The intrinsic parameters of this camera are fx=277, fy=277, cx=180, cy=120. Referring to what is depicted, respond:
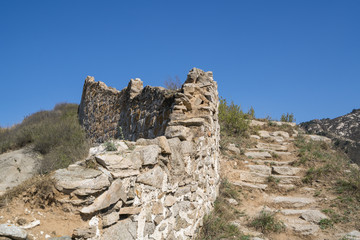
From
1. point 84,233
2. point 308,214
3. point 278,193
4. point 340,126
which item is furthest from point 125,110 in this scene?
point 340,126

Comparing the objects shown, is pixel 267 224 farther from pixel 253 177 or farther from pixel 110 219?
pixel 110 219

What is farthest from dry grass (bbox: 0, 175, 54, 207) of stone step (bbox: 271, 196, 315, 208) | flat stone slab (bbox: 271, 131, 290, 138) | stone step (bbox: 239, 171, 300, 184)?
flat stone slab (bbox: 271, 131, 290, 138)

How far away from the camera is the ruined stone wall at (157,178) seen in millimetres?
2301

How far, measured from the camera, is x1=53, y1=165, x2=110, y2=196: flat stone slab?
2.19 m

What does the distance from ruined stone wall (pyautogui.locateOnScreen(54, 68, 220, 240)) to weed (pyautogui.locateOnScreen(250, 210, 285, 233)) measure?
33.0 inches

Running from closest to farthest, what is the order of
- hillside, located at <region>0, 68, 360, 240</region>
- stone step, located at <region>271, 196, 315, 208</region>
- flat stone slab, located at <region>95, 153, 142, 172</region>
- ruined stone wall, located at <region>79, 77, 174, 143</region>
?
hillside, located at <region>0, 68, 360, 240</region>
flat stone slab, located at <region>95, 153, 142, 172</region>
stone step, located at <region>271, 196, 315, 208</region>
ruined stone wall, located at <region>79, 77, 174, 143</region>

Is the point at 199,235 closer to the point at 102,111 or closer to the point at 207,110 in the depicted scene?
the point at 207,110

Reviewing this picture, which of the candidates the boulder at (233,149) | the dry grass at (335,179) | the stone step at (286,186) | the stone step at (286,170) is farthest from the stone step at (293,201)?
the boulder at (233,149)

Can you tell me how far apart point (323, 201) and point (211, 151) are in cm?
261

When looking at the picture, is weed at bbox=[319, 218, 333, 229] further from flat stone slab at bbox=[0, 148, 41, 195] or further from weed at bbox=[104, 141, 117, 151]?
flat stone slab at bbox=[0, 148, 41, 195]

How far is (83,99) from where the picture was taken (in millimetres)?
12578

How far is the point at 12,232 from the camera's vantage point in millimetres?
1784

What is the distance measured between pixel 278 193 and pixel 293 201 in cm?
59

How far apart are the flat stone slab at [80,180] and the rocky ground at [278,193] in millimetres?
2984
